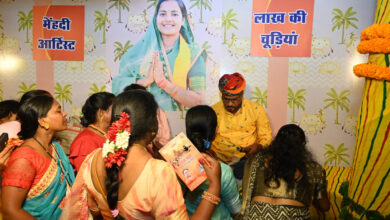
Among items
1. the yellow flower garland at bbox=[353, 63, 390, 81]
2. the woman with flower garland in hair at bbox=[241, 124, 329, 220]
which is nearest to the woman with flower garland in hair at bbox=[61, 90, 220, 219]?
the woman with flower garland in hair at bbox=[241, 124, 329, 220]

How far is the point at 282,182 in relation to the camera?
6.37 feet

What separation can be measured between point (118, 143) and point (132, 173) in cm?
15

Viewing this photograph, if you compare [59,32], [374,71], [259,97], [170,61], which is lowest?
[259,97]

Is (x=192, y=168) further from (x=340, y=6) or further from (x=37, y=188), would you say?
(x=340, y=6)

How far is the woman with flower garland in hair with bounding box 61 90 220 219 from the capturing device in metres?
1.30

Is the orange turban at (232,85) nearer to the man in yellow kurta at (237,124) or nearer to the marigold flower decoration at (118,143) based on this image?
the man in yellow kurta at (237,124)

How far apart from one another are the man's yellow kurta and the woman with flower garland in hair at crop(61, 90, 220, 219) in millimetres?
2088

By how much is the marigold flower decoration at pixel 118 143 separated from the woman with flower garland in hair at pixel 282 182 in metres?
1.01

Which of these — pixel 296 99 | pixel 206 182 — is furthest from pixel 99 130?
pixel 296 99

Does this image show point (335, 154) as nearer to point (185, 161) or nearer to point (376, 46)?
point (376, 46)

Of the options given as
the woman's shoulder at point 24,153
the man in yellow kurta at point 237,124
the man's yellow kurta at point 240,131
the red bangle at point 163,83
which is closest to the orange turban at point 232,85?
the man in yellow kurta at point 237,124

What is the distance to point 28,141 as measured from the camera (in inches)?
77.8

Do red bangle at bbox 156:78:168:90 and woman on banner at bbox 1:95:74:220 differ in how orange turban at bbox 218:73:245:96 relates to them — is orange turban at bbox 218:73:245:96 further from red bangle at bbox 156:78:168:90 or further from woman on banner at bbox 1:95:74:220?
woman on banner at bbox 1:95:74:220

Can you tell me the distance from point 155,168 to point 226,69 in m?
2.80
